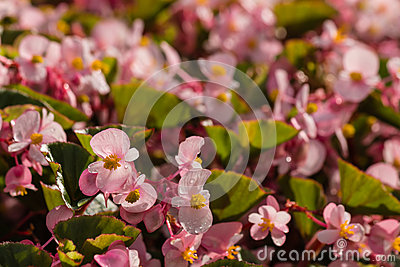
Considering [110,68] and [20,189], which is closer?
[20,189]

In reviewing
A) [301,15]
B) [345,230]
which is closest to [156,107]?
[345,230]

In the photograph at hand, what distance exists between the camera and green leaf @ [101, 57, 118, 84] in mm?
837

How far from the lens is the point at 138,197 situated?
0.53m

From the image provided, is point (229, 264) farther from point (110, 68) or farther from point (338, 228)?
point (110, 68)

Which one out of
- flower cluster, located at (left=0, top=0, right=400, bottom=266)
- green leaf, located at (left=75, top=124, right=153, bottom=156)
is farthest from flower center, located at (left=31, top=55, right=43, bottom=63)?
green leaf, located at (left=75, top=124, right=153, bottom=156)

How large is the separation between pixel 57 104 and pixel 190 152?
27 centimetres

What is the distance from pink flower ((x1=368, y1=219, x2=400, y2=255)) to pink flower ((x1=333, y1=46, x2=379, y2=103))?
26 cm

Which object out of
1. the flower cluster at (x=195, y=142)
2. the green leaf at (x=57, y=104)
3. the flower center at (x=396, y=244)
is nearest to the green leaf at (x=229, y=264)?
the flower cluster at (x=195, y=142)

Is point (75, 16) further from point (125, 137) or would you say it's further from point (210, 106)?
point (125, 137)

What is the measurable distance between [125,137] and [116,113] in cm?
30

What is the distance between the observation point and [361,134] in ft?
2.98

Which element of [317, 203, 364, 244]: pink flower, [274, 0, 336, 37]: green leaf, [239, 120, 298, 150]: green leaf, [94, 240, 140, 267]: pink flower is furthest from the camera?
[274, 0, 336, 37]: green leaf

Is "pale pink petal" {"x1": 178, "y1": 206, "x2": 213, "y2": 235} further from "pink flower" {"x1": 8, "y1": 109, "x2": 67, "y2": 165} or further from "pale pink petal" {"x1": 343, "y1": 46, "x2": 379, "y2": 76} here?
"pale pink petal" {"x1": 343, "y1": 46, "x2": 379, "y2": 76}

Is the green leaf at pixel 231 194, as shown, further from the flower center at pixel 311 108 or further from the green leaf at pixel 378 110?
the green leaf at pixel 378 110
